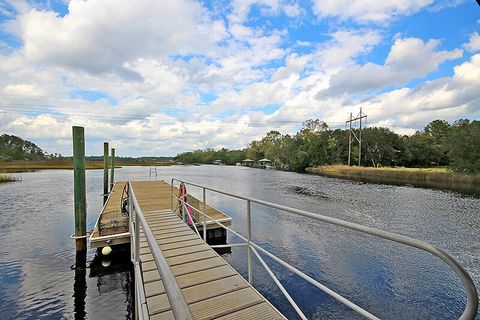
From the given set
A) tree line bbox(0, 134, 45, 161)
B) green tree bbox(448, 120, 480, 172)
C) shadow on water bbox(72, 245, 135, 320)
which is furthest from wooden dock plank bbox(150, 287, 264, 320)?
tree line bbox(0, 134, 45, 161)

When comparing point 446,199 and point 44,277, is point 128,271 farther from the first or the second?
point 446,199

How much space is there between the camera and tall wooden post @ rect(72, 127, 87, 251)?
6.39m

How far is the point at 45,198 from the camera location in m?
15.0

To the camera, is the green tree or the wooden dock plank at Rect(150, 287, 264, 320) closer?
the wooden dock plank at Rect(150, 287, 264, 320)

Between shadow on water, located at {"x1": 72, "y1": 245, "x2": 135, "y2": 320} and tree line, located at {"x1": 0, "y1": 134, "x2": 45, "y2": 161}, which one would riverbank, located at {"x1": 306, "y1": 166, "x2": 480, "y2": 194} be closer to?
shadow on water, located at {"x1": 72, "y1": 245, "x2": 135, "y2": 320}

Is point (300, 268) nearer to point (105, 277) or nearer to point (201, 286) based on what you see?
point (201, 286)

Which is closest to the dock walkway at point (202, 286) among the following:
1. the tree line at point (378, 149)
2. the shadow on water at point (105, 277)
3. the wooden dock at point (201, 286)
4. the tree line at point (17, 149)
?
the wooden dock at point (201, 286)

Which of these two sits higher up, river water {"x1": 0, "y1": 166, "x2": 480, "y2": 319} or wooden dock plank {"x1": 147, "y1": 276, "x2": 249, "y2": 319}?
wooden dock plank {"x1": 147, "y1": 276, "x2": 249, "y2": 319}

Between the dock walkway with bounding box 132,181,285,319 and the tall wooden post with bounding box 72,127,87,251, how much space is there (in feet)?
10.1

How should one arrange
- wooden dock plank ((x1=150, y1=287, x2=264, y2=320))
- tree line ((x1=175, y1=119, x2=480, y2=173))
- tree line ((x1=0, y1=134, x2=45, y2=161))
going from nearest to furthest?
wooden dock plank ((x1=150, y1=287, x2=264, y2=320))
tree line ((x1=175, y1=119, x2=480, y2=173))
tree line ((x1=0, y1=134, x2=45, y2=161))

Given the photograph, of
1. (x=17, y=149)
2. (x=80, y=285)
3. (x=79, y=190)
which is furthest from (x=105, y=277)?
(x=17, y=149)

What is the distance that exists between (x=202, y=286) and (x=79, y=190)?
5.06m

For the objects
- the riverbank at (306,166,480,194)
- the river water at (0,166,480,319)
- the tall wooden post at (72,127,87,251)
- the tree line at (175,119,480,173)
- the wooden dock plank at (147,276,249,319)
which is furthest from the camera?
the tree line at (175,119,480,173)

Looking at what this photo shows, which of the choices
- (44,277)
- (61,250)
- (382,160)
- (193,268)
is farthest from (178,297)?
(382,160)
